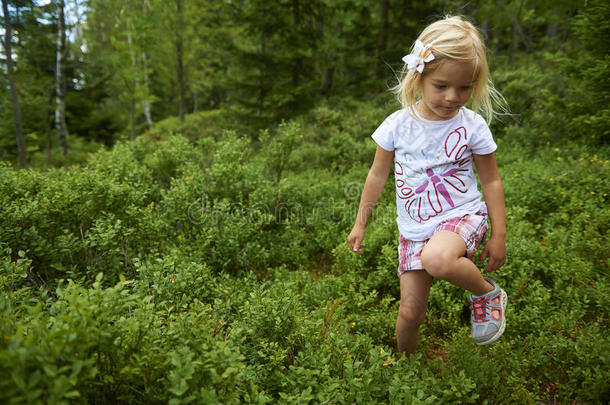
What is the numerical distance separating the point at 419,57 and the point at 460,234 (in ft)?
3.56

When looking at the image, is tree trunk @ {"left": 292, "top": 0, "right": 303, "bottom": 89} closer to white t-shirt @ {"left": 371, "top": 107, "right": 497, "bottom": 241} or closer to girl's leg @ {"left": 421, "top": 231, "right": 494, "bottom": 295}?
white t-shirt @ {"left": 371, "top": 107, "right": 497, "bottom": 241}

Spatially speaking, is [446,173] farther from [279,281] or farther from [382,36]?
[382,36]

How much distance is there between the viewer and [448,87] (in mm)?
1935

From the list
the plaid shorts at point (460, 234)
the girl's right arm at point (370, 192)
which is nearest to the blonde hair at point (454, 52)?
the girl's right arm at point (370, 192)

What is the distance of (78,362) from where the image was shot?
1.09 m

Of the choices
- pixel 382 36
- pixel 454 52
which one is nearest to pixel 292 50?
pixel 382 36

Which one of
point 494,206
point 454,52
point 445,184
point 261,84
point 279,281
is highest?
point 261,84

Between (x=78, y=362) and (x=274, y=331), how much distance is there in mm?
1264

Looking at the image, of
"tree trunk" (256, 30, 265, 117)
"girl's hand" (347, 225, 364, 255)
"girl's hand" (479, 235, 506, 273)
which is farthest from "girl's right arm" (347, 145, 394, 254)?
"tree trunk" (256, 30, 265, 117)

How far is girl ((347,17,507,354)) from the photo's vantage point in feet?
6.28

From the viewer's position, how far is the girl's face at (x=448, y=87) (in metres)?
1.90

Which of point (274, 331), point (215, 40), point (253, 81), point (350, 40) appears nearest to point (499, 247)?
point (274, 331)

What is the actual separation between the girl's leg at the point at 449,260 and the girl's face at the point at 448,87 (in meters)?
0.75

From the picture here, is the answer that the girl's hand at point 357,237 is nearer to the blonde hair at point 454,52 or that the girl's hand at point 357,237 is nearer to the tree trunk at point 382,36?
the blonde hair at point 454,52
